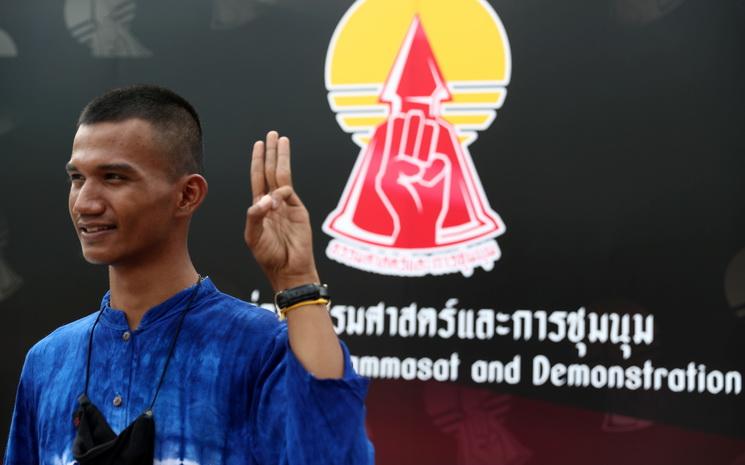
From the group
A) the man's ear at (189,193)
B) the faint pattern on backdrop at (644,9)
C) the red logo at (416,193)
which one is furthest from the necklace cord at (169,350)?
the faint pattern on backdrop at (644,9)

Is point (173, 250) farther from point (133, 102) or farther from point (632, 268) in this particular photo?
point (632, 268)

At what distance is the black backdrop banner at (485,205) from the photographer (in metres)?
2.89

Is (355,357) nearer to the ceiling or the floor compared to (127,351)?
nearer to the floor

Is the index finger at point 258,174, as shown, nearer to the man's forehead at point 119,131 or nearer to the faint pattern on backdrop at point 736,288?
the man's forehead at point 119,131

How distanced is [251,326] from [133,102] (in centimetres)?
38

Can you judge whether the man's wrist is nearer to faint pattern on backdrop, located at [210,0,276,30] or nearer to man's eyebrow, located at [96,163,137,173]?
man's eyebrow, located at [96,163,137,173]

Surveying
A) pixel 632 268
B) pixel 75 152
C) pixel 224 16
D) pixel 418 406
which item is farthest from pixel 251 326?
pixel 224 16

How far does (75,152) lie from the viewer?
1.10 meters

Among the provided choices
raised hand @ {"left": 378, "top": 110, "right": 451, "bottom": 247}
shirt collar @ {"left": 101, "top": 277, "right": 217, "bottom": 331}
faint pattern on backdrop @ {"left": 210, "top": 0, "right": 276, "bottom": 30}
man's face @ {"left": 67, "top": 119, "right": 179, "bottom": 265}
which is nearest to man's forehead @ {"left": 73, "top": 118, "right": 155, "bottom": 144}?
man's face @ {"left": 67, "top": 119, "right": 179, "bottom": 265}

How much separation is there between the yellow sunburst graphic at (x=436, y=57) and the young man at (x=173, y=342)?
1977mm

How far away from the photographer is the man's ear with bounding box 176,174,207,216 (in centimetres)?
112

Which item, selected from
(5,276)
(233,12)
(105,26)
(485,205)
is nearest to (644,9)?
(485,205)

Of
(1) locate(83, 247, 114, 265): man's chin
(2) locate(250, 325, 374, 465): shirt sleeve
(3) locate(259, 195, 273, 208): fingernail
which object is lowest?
(2) locate(250, 325, 374, 465): shirt sleeve

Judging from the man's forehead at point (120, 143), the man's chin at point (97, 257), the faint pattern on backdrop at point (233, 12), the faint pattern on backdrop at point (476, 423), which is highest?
the faint pattern on backdrop at point (233, 12)
